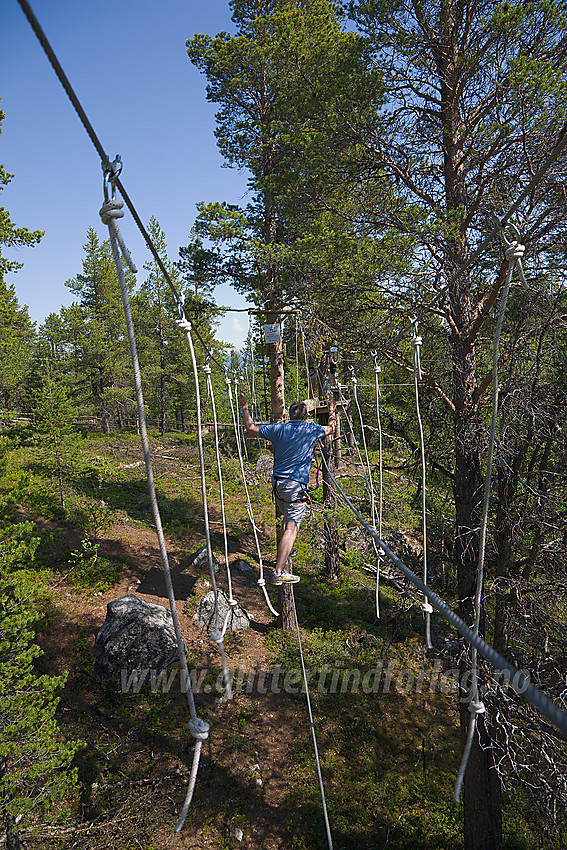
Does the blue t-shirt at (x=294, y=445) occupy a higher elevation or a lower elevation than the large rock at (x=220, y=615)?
higher

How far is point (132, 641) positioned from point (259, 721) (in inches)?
91.5

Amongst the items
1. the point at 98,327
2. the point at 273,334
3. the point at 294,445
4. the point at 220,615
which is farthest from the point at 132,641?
the point at 98,327

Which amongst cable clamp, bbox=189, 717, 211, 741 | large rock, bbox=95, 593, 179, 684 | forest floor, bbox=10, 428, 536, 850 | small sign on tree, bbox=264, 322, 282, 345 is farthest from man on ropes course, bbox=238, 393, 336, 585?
→ large rock, bbox=95, 593, 179, 684

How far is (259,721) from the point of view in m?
6.75

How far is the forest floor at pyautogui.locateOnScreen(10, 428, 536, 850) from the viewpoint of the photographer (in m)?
5.31

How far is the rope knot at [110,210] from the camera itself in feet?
6.38

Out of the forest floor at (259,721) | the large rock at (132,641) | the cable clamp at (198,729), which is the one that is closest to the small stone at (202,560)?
the forest floor at (259,721)

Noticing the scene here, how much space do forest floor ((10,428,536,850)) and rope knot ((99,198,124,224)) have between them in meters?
4.91

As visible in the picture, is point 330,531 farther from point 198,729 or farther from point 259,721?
point 198,729

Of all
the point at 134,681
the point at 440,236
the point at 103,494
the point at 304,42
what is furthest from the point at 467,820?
the point at 103,494

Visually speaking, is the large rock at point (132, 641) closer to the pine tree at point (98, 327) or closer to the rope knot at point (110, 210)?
the rope knot at point (110, 210)

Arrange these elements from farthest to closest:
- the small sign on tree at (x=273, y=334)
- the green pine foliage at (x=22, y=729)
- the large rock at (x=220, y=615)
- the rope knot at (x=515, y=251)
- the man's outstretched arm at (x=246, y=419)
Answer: the large rock at (x=220, y=615) → the small sign on tree at (x=273, y=334) → the green pine foliage at (x=22, y=729) → the man's outstretched arm at (x=246, y=419) → the rope knot at (x=515, y=251)

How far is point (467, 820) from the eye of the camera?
15.6 ft

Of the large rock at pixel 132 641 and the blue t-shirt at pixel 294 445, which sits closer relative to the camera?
the blue t-shirt at pixel 294 445
